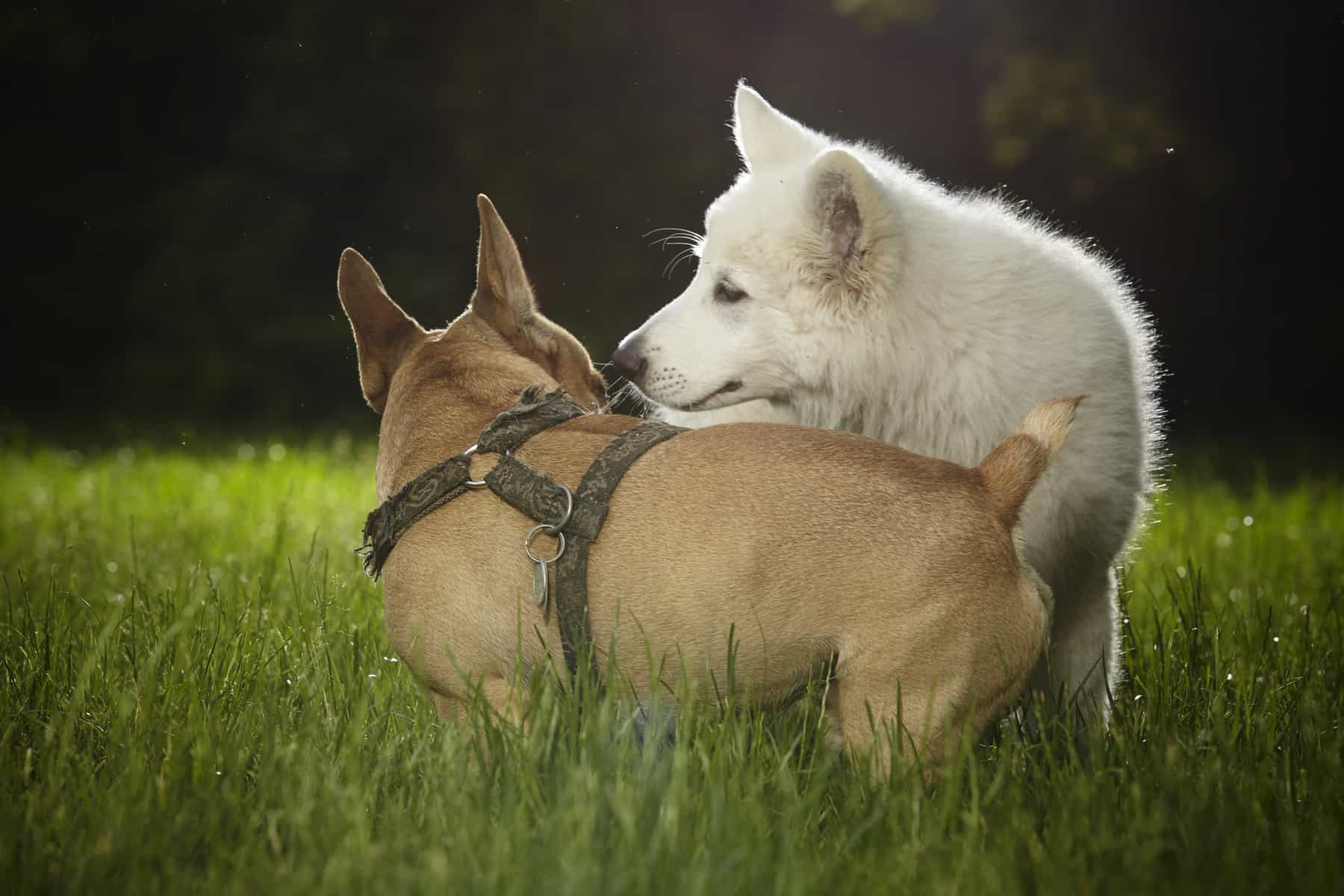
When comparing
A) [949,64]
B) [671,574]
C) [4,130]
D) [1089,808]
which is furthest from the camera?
[4,130]

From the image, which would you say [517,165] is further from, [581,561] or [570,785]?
[570,785]

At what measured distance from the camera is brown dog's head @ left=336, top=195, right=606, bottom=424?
2.72 meters

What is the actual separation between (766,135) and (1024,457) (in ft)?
5.12

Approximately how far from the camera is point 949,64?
914 centimetres

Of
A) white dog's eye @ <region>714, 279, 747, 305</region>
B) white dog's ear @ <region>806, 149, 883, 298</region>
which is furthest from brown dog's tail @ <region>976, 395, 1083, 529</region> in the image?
white dog's eye @ <region>714, 279, 747, 305</region>

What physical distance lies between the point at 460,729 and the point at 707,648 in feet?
1.61

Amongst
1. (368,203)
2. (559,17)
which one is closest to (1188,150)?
(559,17)

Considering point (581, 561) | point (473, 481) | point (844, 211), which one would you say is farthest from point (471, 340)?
point (844, 211)

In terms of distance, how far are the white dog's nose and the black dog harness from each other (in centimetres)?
53

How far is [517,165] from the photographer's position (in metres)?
9.49

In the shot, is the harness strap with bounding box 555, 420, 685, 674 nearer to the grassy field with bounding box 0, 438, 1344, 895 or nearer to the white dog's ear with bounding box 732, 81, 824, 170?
the grassy field with bounding box 0, 438, 1344, 895

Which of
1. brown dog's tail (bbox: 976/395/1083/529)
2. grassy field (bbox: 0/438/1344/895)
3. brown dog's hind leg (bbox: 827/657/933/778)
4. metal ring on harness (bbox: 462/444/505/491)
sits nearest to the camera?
grassy field (bbox: 0/438/1344/895)

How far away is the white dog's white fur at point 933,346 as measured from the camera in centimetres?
276

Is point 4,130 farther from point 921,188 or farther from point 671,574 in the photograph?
point 671,574
